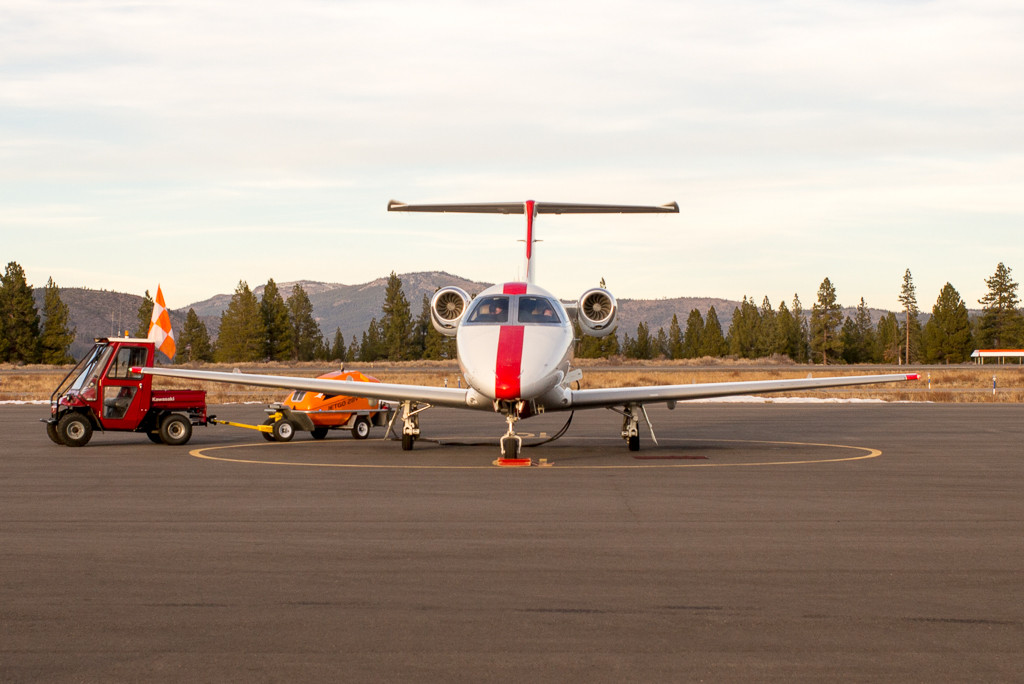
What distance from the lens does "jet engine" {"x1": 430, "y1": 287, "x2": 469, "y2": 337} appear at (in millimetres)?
22750

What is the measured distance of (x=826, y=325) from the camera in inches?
5871

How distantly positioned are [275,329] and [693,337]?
79359mm

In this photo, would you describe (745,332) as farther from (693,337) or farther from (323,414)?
(323,414)

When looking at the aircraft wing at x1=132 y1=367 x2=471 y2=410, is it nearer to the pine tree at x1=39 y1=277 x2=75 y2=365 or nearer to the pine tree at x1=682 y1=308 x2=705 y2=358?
the pine tree at x1=39 y1=277 x2=75 y2=365

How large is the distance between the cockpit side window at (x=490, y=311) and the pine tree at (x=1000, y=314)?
14154 centimetres

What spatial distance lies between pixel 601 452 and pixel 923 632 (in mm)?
14284

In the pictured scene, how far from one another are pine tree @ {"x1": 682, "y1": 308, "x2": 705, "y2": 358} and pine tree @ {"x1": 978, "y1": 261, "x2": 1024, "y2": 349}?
151 ft

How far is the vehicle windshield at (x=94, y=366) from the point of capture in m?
22.3

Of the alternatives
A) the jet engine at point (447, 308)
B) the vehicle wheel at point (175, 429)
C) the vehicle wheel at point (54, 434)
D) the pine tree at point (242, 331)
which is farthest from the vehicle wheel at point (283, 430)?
the pine tree at point (242, 331)

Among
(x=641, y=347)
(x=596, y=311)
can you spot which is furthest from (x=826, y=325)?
(x=596, y=311)

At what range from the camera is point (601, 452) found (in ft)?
68.5

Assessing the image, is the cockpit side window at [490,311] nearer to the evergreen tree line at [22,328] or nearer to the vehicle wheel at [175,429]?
the vehicle wheel at [175,429]

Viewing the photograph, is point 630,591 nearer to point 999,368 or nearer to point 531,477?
point 531,477

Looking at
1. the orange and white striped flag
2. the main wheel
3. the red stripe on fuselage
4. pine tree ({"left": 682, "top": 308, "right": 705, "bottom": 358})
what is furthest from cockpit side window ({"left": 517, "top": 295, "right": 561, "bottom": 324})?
pine tree ({"left": 682, "top": 308, "right": 705, "bottom": 358})
